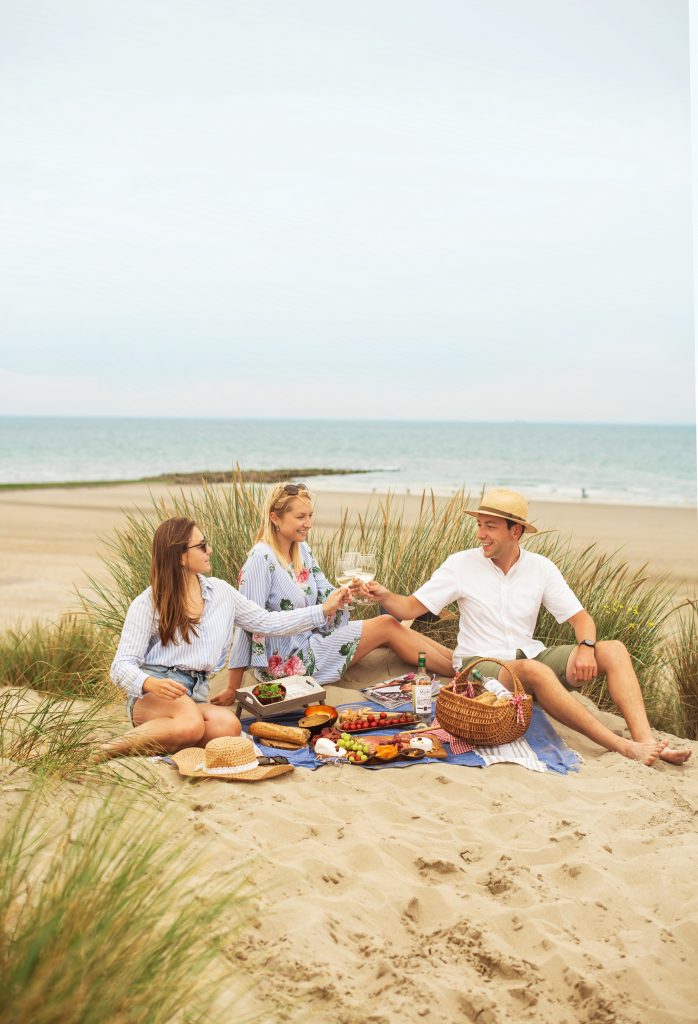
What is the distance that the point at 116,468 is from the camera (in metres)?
46.1

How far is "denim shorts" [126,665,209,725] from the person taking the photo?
4.64 metres

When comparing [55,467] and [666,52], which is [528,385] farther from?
[666,52]

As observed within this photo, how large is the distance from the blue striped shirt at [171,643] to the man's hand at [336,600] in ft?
1.60

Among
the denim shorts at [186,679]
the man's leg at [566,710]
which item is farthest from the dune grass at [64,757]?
the man's leg at [566,710]

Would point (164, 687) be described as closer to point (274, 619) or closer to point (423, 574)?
point (274, 619)

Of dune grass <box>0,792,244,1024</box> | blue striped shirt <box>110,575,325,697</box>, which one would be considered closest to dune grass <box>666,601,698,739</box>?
blue striped shirt <box>110,575,325,697</box>

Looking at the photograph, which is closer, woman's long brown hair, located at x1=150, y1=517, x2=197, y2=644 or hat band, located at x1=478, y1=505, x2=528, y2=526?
woman's long brown hair, located at x1=150, y1=517, x2=197, y2=644

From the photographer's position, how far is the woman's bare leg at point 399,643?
18.7 feet

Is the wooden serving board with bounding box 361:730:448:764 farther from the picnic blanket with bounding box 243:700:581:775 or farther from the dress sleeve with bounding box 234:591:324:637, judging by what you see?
the dress sleeve with bounding box 234:591:324:637

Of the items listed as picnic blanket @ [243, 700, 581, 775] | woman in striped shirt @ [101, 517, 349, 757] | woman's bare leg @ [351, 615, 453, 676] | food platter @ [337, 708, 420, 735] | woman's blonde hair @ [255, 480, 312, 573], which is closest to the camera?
woman in striped shirt @ [101, 517, 349, 757]

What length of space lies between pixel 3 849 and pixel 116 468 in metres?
45.1

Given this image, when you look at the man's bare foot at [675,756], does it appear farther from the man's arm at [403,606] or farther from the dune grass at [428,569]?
the man's arm at [403,606]

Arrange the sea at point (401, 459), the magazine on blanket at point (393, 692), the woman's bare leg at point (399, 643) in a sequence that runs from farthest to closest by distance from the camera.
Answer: the sea at point (401, 459) → the woman's bare leg at point (399, 643) → the magazine on blanket at point (393, 692)

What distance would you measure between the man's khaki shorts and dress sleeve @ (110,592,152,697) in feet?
5.52
